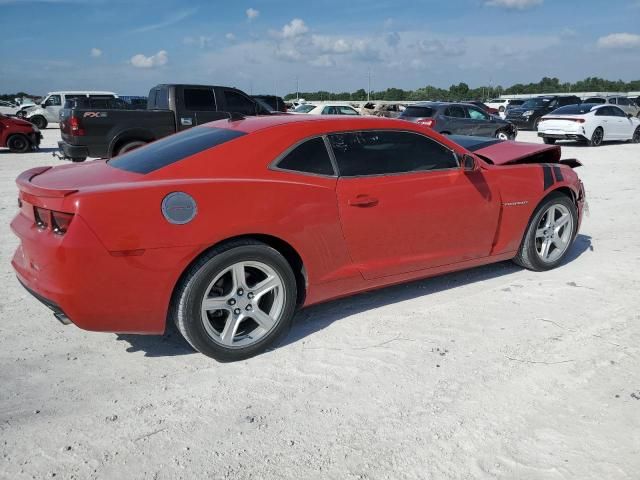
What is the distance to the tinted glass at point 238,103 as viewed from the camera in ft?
40.0

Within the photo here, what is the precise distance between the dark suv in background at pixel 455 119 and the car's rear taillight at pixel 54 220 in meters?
13.0

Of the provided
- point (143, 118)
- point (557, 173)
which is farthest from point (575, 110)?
point (557, 173)

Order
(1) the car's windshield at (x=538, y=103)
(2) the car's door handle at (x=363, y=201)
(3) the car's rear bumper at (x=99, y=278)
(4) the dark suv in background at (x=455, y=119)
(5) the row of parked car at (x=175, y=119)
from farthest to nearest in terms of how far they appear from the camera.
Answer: (1) the car's windshield at (x=538, y=103), (4) the dark suv in background at (x=455, y=119), (5) the row of parked car at (x=175, y=119), (2) the car's door handle at (x=363, y=201), (3) the car's rear bumper at (x=99, y=278)

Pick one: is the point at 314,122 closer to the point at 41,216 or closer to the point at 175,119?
the point at 41,216

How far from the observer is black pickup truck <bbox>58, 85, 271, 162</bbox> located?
10.2m

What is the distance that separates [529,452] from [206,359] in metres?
1.92

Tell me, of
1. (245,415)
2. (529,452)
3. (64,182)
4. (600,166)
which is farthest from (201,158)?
(600,166)

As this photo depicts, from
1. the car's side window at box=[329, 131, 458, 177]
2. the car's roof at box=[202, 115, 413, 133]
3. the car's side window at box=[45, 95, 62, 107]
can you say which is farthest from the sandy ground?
the car's side window at box=[45, 95, 62, 107]

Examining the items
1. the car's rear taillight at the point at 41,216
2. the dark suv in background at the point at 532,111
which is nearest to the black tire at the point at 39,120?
the dark suv in background at the point at 532,111

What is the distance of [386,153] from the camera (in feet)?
12.8

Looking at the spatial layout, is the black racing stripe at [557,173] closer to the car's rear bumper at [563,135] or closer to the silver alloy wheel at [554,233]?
the silver alloy wheel at [554,233]

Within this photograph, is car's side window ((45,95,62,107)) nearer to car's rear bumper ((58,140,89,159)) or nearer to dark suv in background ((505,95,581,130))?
car's rear bumper ((58,140,89,159))

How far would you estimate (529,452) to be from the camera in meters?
2.50

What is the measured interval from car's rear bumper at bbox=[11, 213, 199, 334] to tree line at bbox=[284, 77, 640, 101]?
211 feet
